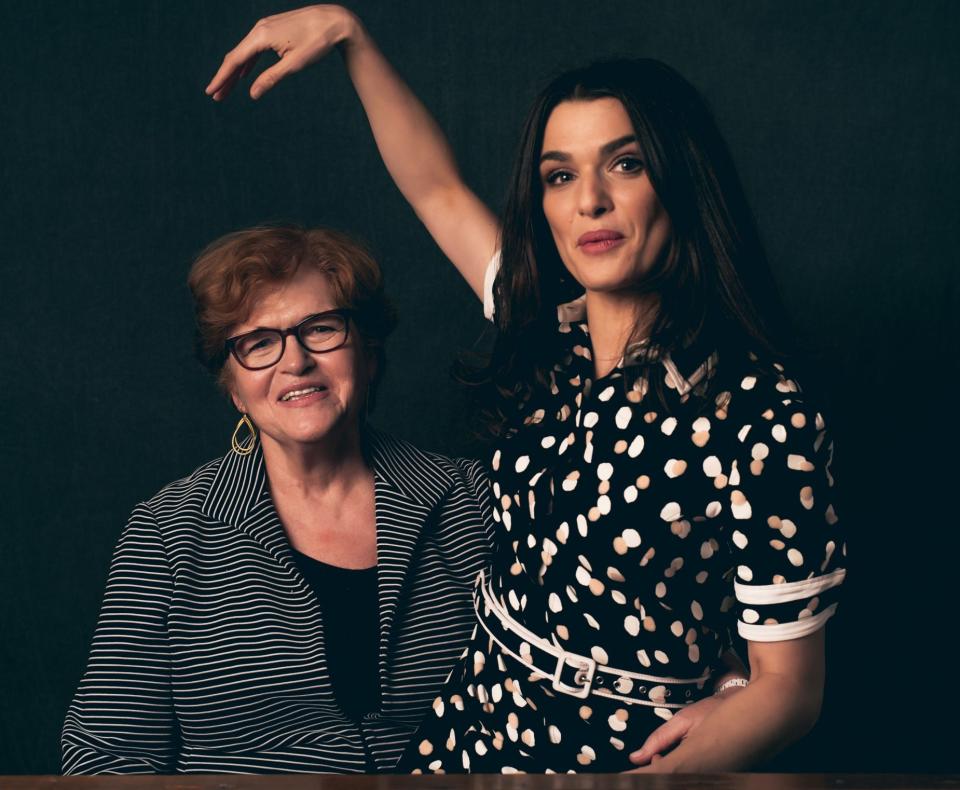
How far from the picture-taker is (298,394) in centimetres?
180

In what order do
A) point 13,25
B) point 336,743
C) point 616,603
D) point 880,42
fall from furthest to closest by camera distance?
point 13,25
point 880,42
point 336,743
point 616,603

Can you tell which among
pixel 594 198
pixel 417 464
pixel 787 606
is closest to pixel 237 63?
pixel 594 198

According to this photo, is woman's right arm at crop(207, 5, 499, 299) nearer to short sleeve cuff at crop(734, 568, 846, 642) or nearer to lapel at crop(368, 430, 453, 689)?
lapel at crop(368, 430, 453, 689)

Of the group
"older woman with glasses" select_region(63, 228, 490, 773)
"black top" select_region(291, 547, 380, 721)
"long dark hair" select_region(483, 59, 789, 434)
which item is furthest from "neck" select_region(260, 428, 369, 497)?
"long dark hair" select_region(483, 59, 789, 434)

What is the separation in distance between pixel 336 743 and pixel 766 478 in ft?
2.63

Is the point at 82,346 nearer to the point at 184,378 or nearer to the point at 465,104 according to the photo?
the point at 184,378

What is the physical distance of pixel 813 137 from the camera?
224 centimetres

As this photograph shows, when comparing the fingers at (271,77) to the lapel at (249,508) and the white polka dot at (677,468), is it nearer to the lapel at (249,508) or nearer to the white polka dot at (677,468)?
the lapel at (249,508)

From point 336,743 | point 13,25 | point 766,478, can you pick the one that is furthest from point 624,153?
point 13,25

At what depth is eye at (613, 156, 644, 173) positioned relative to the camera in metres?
1.43

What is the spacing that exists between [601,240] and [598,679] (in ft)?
1.70

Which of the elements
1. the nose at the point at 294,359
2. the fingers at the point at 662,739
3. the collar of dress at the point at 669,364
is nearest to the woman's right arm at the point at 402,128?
the nose at the point at 294,359

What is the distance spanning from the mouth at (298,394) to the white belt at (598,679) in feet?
1.64

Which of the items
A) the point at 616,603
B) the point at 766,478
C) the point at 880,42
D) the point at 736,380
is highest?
the point at 880,42
